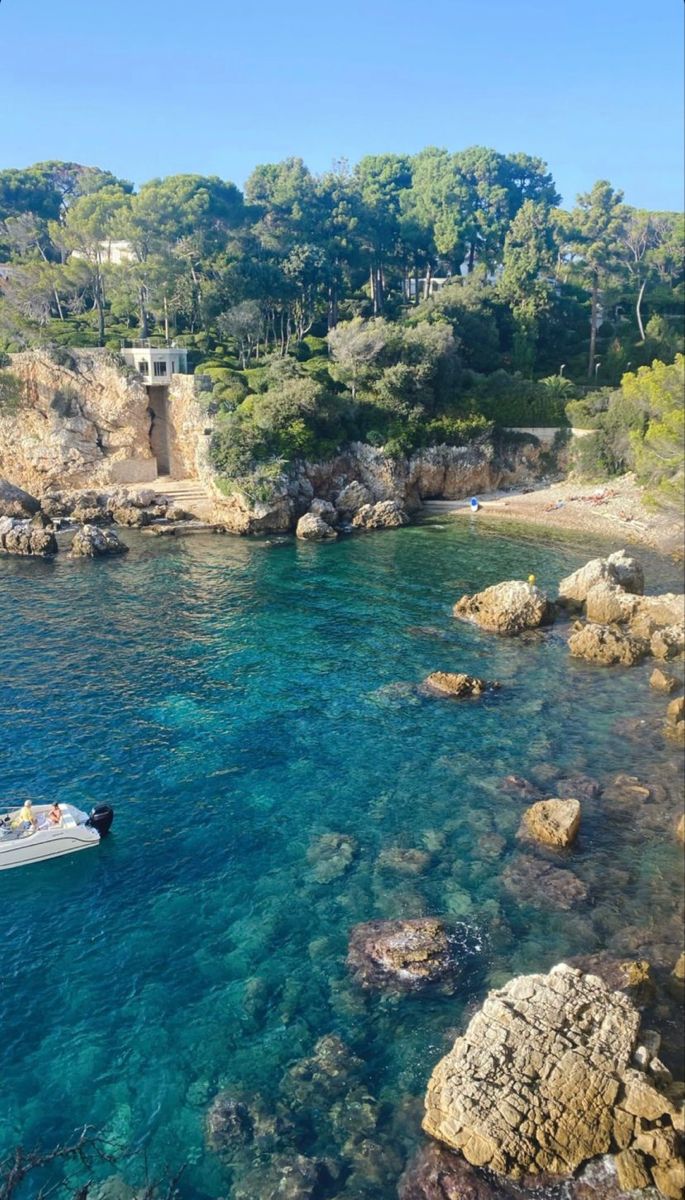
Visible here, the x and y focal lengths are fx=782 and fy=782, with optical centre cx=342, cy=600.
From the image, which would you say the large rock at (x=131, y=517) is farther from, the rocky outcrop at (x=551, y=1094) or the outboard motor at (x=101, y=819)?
the rocky outcrop at (x=551, y=1094)

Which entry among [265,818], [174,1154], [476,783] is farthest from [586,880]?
[174,1154]

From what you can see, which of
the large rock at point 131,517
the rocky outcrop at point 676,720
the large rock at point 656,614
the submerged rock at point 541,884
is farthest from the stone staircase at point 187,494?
the submerged rock at point 541,884

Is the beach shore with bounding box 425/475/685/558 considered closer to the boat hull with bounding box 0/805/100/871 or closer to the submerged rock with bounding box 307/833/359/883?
the submerged rock with bounding box 307/833/359/883

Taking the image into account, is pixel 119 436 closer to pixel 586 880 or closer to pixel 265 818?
pixel 265 818

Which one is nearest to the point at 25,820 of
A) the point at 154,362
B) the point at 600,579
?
the point at 600,579

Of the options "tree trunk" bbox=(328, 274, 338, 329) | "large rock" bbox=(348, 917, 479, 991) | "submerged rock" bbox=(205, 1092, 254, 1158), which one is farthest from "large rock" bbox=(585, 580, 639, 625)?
"tree trunk" bbox=(328, 274, 338, 329)

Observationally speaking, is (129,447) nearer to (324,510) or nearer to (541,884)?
(324,510)
